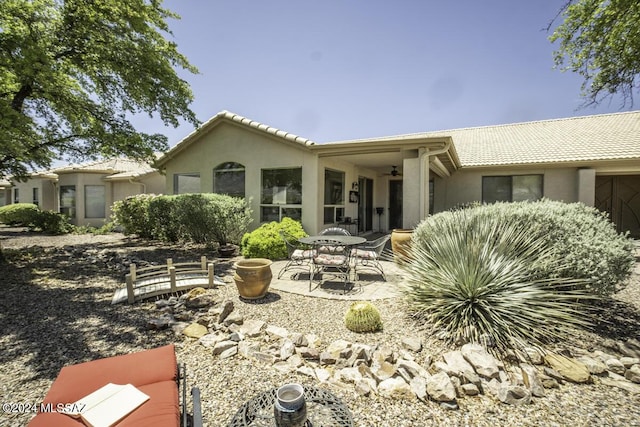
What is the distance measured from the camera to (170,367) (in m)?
2.41

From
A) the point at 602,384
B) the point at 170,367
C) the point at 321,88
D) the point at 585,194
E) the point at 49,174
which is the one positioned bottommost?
the point at 602,384

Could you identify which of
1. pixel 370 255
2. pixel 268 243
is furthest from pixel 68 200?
pixel 370 255

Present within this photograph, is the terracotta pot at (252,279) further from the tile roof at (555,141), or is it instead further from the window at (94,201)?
the window at (94,201)

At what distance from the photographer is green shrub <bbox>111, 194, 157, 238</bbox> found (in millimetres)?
12359

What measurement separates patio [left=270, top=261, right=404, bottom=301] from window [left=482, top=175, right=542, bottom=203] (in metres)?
7.73

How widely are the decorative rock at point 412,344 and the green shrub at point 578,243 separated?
2159 mm

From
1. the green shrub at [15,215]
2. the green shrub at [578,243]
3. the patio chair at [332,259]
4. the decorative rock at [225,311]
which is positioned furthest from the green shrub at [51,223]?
the green shrub at [578,243]

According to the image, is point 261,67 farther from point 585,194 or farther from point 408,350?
point 585,194

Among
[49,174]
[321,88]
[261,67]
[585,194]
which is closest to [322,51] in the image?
[321,88]

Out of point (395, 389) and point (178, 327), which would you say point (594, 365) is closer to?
point (395, 389)

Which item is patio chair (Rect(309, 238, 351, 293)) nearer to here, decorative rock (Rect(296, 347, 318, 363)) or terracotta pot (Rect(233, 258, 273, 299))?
terracotta pot (Rect(233, 258, 273, 299))

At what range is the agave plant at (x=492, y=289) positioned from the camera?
351 cm

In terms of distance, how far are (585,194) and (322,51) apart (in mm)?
11114

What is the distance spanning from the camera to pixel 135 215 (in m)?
12.6
